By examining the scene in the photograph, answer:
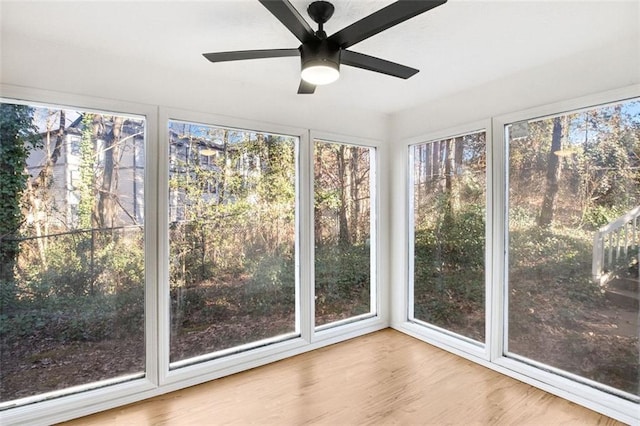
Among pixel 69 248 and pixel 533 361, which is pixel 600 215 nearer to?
pixel 533 361

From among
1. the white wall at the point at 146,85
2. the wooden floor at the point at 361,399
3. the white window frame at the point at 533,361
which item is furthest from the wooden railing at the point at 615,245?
the white wall at the point at 146,85

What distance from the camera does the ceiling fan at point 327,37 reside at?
136 cm

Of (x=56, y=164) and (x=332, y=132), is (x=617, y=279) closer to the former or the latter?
(x=332, y=132)

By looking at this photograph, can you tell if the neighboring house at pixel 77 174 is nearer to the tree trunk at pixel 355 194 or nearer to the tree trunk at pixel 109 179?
the tree trunk at pixel 109 179

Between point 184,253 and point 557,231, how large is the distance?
301cm

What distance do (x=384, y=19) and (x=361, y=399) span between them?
7.96 ft

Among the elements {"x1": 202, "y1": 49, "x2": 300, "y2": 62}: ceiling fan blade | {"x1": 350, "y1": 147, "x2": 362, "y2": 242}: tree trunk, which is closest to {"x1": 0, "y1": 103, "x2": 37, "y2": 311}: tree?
{"x1": 202, "y1": 49, "x2": 300, "y2": 62}: ceiling fan blade

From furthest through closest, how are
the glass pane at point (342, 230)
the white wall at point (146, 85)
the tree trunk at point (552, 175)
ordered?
the glass pane at point (342, 230)
the tree trunk at point (552, 175)
the white wall at point (146, 85)

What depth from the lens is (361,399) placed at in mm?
2385

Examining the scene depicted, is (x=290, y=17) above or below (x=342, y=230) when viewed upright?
above

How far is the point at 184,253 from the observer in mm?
2707

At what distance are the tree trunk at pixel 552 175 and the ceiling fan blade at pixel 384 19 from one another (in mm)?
1859

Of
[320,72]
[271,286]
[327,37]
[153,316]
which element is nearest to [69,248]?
[153,316]

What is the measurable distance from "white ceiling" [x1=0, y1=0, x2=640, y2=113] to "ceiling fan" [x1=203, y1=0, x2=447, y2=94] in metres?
0.25
